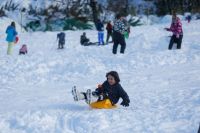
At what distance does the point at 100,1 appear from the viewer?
44062 mm

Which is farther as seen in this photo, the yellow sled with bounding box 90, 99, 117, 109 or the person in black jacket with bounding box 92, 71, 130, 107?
the person in black jacket with bounding box 92, 71, 130, 107

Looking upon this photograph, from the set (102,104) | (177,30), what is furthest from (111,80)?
(177,30)

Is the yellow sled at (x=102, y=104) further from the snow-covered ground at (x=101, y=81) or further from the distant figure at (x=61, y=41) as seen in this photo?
the distant figure at (x=61, y=41)

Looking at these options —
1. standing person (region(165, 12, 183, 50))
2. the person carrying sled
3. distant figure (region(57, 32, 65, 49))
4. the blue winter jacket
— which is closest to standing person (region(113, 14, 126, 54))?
standing person (region(165, 12, 183, 50))

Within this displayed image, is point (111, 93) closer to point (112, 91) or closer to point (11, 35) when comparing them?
point (112, 91)

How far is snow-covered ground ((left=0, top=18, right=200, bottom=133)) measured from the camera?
7.74 metres

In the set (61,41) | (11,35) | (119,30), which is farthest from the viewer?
(61,41)

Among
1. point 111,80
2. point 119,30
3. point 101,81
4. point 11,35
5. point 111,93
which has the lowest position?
point 101,81

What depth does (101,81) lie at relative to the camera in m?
13.1

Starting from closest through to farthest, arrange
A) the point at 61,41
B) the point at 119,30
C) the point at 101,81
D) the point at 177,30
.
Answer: the point at 101,81
the point at 119,30
the point at 177,30
the point at 61,41

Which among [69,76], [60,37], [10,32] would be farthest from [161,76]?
[60,37]

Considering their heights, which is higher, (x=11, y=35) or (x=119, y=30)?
(x=119, y=30)

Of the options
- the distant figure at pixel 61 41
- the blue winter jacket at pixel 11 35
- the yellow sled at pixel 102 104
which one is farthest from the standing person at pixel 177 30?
the yellow sled at pixel 102 104

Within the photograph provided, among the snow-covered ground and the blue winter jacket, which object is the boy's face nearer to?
the snow-covered ground
